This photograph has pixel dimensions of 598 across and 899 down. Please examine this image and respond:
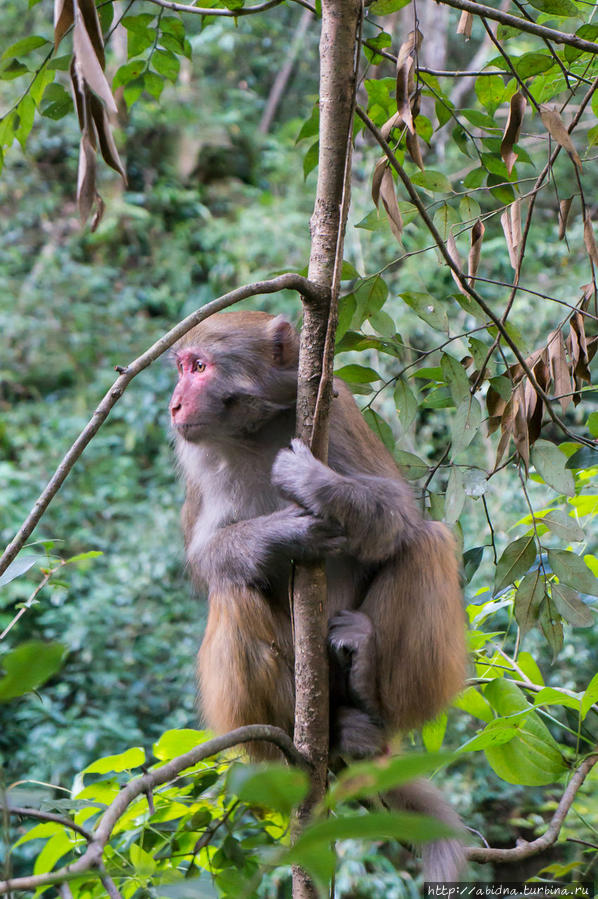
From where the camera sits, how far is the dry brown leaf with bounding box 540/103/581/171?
169 cm

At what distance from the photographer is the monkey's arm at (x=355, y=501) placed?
6.45 feet

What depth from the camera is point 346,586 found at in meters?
2.37

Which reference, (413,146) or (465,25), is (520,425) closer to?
(413,146)

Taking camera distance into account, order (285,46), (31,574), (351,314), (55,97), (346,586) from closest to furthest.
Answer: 1. (351,314)
2. (55,97)
3. (346,586)
4. (31,574)
5. (285,46)

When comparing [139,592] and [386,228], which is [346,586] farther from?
[139,592]

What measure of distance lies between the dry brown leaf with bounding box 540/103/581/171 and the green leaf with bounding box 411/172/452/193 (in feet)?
0.96

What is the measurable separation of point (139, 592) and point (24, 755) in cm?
150

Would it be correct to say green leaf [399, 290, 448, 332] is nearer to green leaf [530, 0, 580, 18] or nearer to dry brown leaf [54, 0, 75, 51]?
green leaf [530, 0, 580, 18]

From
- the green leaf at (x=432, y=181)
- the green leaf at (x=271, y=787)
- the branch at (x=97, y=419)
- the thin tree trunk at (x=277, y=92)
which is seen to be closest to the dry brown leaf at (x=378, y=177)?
the green leaf at (x=432, y=181)

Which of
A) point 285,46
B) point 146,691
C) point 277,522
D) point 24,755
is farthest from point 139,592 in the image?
point 285,46

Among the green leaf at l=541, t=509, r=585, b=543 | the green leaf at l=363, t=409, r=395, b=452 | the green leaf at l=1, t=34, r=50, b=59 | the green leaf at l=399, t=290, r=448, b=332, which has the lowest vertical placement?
the green leaf at l=541, t=509, r=585, b=543

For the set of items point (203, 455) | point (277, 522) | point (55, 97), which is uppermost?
point (55, 97)

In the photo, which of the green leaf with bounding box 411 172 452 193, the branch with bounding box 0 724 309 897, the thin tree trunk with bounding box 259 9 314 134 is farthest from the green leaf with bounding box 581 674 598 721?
the thin tree trunk with bounding box 259 9 314 134

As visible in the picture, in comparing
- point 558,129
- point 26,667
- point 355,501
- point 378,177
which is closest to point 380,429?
point 355,501
